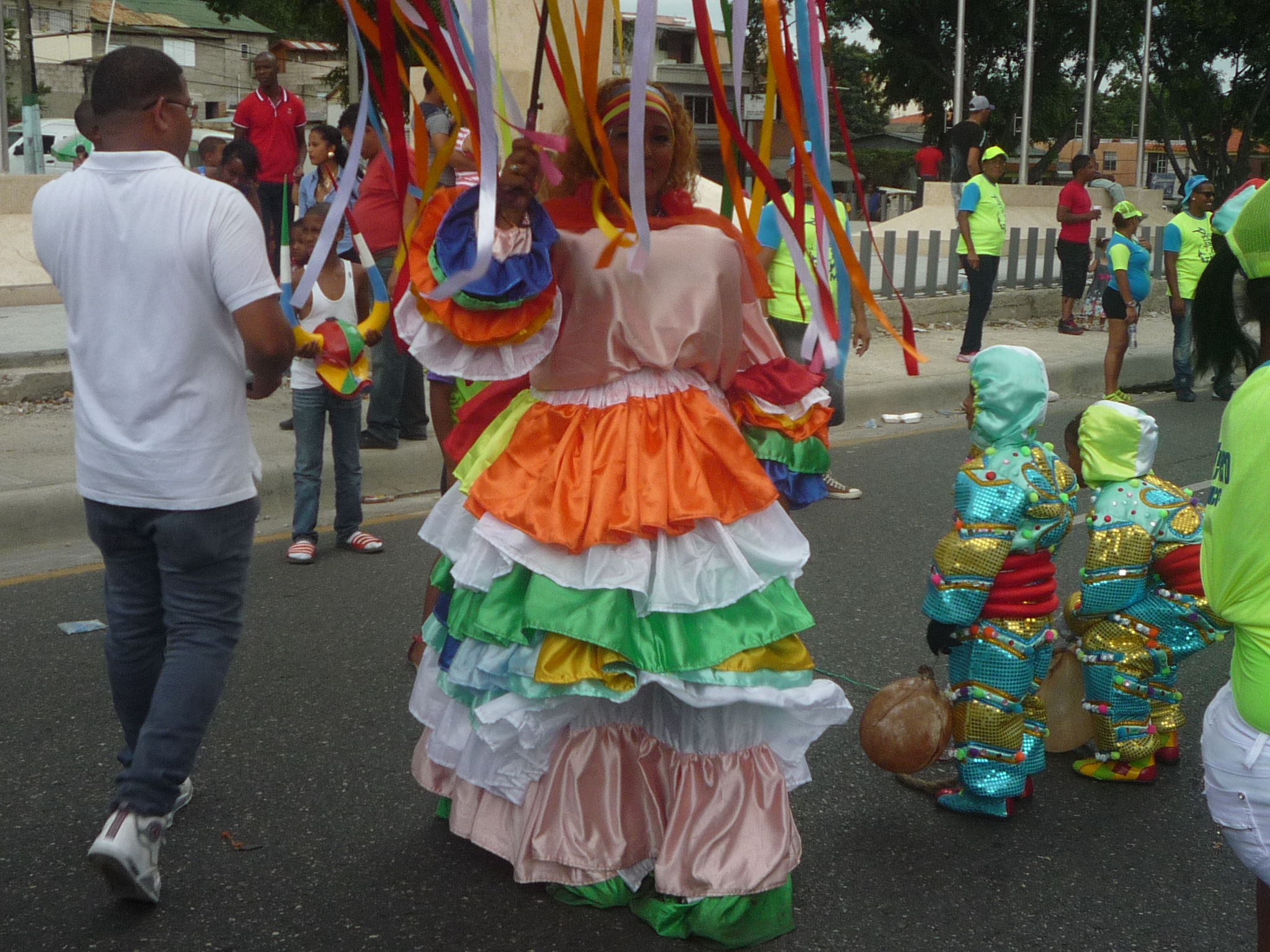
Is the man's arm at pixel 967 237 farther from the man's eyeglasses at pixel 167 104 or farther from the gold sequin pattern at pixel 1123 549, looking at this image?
the man's eyeglasses at pixel 167 104

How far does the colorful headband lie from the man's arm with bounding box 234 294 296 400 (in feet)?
2.67

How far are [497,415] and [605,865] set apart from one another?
3.39 ft

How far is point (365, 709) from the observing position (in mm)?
4219

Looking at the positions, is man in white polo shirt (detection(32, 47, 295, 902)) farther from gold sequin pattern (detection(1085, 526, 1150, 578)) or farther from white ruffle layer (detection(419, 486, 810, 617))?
gold sequin pattern (detection(1085, 526, 1150, 578))

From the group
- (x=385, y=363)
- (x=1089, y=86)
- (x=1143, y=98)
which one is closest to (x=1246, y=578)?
(x=385, y=363)

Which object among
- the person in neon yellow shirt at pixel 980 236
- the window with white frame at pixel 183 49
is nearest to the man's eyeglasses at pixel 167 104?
the person in neon yellow shirt at pixel 980 236

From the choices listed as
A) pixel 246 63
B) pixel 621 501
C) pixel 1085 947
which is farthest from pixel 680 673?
pixel 246 63

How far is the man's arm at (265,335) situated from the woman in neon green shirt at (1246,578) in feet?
6.18

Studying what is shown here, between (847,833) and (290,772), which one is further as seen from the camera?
(290,772)

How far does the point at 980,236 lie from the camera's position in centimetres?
1145

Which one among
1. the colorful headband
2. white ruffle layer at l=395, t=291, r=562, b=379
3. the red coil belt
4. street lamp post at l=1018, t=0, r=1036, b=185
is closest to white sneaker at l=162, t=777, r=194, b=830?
white ruffle layer at l=395, t=291, r=562, b=379

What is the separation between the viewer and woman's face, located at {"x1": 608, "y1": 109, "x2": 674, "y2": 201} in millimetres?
2963

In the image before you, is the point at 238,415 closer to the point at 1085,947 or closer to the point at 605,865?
the point at 605,865

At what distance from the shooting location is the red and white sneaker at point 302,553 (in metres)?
5.83
